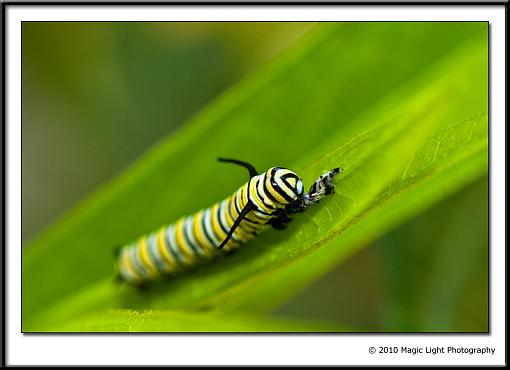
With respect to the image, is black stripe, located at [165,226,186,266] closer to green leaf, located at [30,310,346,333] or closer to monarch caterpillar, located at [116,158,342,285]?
monarch caterpillar, located at [116,158,342,285]

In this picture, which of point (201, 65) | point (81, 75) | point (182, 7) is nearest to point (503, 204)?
point (182, 7)

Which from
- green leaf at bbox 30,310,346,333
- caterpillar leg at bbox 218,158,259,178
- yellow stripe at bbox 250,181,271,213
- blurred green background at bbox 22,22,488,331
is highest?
blurred green background at bbox 22,22,488,331

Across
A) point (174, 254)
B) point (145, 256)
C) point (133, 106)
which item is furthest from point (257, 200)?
point (133, 106)

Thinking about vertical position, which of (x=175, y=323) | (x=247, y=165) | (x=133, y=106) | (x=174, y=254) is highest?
(x=133, y=106)

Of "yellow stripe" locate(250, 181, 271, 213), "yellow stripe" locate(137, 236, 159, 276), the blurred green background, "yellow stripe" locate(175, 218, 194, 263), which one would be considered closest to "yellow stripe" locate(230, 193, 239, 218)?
"yellow stripe" locate(250, 181, 271, 213)

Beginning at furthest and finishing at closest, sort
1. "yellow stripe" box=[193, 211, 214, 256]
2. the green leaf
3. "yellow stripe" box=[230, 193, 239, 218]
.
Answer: "yellow stripe" box=[193, 211, 214, 256] < "yellow stripe" box=[230, 193, 239, 218] < the green leaf

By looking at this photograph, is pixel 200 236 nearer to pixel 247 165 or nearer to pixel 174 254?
pixel 174 254

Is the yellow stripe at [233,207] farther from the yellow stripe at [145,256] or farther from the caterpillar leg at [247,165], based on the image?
the yellow stripe at [145,256]

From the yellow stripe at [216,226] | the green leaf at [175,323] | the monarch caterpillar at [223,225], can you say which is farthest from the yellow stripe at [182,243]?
the green leaf at [175,323]
